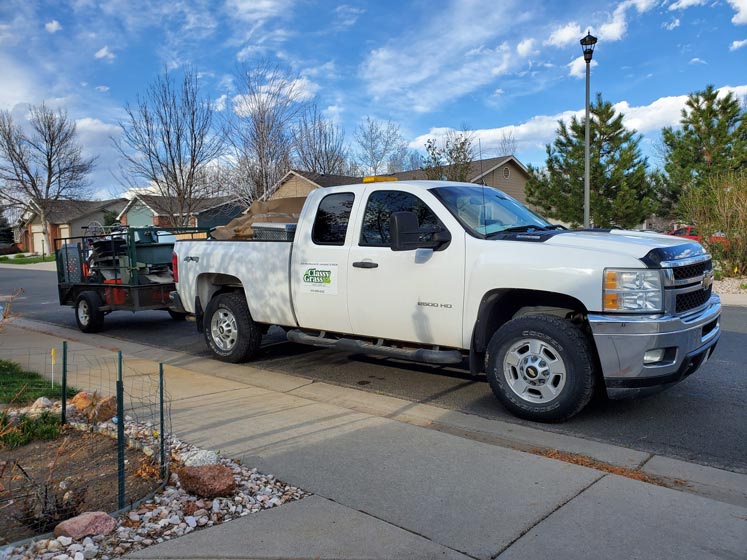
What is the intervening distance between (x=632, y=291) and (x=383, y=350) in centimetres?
247

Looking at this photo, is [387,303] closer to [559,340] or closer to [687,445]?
[559,340]

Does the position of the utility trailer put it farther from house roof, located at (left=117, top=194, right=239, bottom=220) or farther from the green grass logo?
house roof, located at (left=117, top=194, right=239, bottom=220)

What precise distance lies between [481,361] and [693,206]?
1311 centimetres

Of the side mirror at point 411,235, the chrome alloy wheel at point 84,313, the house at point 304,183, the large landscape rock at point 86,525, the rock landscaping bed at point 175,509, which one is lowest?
the rock landscaping bed at point 175,509

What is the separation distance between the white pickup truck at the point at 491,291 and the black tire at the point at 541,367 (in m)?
0.01

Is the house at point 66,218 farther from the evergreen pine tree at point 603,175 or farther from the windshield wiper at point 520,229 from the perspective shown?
the windshield wiper at point 520,229

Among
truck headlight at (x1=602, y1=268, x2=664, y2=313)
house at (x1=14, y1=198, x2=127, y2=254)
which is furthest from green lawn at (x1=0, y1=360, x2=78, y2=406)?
house at (x1=14, y1=198, x2=127, y2=254)

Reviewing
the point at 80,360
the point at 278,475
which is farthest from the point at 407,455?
the point at 80,360

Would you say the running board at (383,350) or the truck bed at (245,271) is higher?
the truck bed at (245,271)

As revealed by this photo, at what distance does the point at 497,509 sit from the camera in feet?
11.6

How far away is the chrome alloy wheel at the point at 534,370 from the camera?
5.02 metres

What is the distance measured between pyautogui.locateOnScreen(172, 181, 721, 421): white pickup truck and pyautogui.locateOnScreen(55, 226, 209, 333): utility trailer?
10.8 feet

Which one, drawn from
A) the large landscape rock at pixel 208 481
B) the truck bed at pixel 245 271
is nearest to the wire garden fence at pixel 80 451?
the large landscape rock at pixel 208 481

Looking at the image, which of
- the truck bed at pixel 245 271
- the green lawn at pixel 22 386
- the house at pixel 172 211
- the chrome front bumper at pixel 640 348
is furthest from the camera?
the house at pixel 172 211
